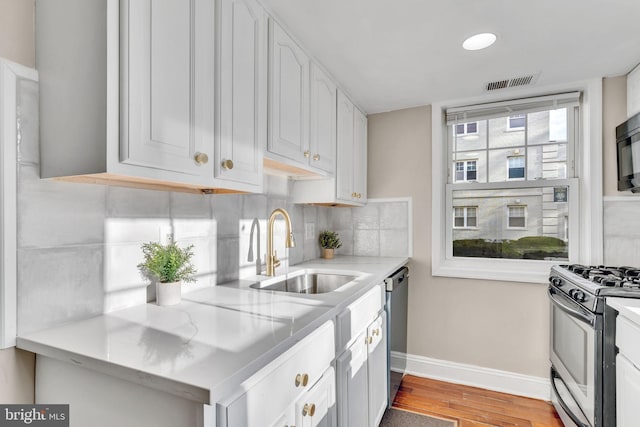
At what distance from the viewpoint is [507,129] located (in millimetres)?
2467

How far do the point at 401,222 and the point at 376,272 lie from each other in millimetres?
902

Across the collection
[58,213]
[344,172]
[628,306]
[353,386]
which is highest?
[344,172]

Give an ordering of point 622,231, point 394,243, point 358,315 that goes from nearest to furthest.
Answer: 1. point 358,315
2. point 622,231
3. point 394,243

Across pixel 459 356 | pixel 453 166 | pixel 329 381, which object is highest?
pixel 453 166

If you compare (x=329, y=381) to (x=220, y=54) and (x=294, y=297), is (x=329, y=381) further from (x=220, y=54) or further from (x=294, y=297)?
(x=220, y=54)

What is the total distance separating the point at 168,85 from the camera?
93cm

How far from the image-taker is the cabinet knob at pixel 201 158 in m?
1.03

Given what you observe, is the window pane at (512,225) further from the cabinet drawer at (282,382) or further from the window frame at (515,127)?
the cabinet drawer at (282,382)

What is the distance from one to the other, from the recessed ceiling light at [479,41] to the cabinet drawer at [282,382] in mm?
1592

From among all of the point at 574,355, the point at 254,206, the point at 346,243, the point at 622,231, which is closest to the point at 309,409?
the point at 254,206

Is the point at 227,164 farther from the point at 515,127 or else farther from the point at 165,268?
the point at 515,127

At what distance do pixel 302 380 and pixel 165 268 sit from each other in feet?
2.02

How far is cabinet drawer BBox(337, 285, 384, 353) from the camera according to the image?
4.15ft


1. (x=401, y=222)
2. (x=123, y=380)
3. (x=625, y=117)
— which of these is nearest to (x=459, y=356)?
(x=401, y=222)
